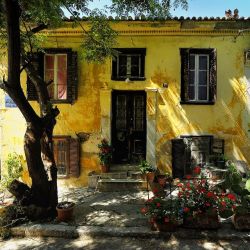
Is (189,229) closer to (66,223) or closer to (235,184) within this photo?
(235,184)

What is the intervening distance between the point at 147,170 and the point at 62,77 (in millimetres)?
4548

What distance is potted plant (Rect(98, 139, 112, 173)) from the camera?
10828 millimetres

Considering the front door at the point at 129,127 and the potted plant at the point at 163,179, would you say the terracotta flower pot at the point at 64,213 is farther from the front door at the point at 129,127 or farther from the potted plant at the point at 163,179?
the front door at the point at 129,127

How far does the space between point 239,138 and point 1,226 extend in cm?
817

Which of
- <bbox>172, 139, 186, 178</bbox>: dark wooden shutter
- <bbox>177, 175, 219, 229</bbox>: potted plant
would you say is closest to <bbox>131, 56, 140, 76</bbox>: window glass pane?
<bbox>172, 139, 186, 178</bbox>: dark wooden shutter

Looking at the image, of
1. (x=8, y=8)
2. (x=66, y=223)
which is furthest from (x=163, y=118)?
(x=8, y=8)

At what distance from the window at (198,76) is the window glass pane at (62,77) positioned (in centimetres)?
423

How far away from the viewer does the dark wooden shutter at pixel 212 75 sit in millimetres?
10837

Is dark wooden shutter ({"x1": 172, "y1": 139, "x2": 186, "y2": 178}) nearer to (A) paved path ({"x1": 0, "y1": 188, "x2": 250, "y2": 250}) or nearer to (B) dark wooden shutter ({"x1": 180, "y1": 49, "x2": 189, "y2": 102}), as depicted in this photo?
(B) dark wooden shutter ({"x1": 180, "y1": 49, "x2": 189, "y2": 102})

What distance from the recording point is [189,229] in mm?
7121

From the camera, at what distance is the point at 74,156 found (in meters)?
11.1

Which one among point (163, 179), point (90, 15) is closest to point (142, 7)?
point (90, 15)

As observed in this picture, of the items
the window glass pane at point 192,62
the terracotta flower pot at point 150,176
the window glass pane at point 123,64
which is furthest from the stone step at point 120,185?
the window glass pane at point 192,62

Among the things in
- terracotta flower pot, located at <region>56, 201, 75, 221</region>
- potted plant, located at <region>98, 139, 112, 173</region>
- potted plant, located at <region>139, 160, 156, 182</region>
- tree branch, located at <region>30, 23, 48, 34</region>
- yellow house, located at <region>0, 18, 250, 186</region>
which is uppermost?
tree branch, located at <region>30, 23, 48, 34</region>
